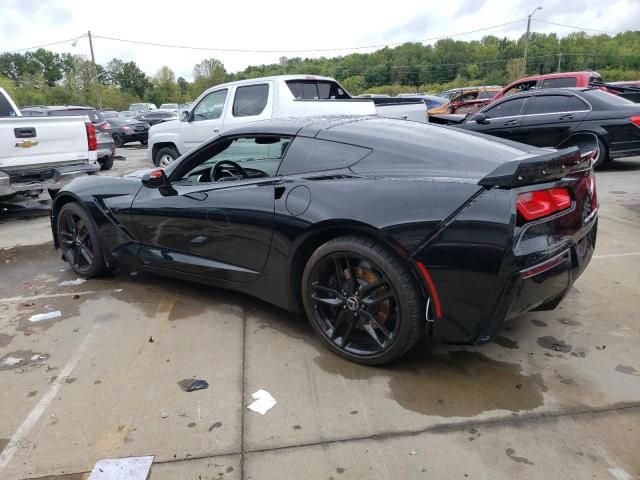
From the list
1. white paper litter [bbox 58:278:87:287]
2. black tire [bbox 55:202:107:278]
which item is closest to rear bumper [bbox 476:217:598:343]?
black tire [bbox 55:202:107:278]

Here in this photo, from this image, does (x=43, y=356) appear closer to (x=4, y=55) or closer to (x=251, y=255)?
(x=251, y=255)

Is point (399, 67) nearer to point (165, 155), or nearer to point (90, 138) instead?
point (165, 155)

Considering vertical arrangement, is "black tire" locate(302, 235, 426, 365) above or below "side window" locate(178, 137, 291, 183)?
below

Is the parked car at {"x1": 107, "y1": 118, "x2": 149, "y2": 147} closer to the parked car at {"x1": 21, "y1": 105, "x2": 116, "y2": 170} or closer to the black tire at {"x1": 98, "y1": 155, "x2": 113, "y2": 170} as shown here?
the parked car at {"x1": 21, "y1": 105, "x2": 116, "y2": 170}

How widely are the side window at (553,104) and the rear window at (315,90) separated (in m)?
3.38

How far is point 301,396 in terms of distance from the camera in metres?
2.69

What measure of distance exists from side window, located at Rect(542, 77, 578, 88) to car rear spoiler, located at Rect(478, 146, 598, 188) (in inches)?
407

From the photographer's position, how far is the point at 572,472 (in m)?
2.07

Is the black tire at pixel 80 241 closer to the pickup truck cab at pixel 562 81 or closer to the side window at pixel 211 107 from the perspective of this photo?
the side window at pixel 211 107

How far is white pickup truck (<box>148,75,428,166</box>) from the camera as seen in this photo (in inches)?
309

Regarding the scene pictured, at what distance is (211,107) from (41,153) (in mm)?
3158

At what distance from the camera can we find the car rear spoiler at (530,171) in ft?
7.84

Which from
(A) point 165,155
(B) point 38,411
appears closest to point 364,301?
(B) point 38,411

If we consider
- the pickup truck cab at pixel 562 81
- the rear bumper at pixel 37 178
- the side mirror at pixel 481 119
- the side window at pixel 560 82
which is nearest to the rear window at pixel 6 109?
the rear bumper at pixel 37 178
